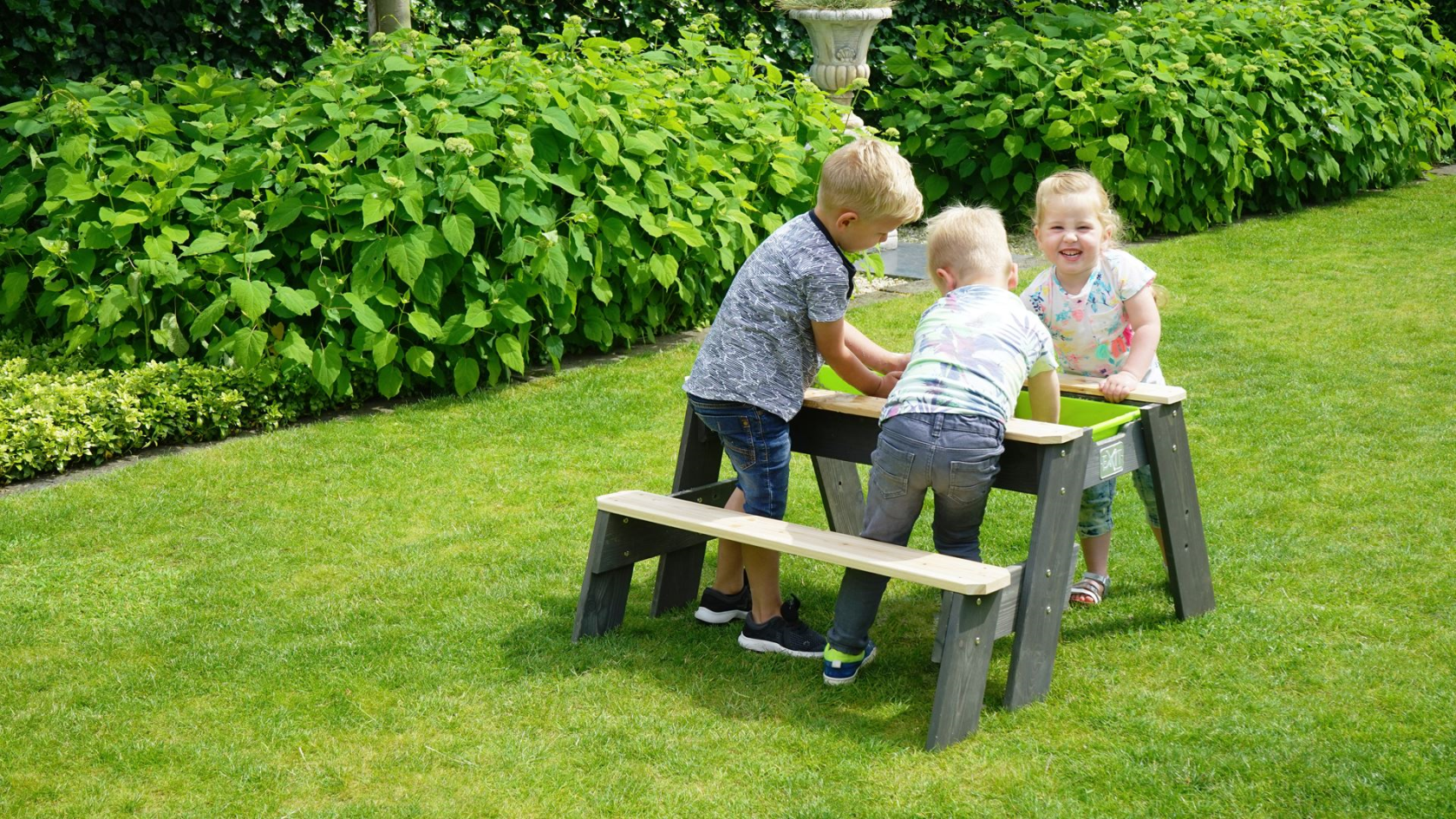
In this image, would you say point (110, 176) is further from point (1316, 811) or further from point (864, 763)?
point (1316, 811)

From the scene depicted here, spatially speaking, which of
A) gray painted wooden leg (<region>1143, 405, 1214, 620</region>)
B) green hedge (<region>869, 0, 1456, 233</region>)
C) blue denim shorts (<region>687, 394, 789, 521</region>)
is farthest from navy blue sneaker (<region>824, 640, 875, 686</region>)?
green hedge (<region>869, 0, 1456, 233</region>)

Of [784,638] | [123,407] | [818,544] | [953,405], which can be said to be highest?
[953,405]

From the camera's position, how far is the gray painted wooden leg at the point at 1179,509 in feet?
12.3

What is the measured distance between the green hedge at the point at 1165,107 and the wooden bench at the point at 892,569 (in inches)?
248

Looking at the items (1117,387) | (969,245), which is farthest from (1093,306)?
(969,245)

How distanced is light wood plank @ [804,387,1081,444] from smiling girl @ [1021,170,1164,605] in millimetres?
403

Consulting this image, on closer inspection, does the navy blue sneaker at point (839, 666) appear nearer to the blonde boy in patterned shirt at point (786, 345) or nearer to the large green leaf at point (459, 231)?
the blonde boy in patterned shirt at point (786, 345)

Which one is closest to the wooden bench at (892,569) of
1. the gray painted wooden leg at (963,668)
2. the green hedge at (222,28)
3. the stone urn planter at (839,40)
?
the gray painted wooden leg at (963,668)

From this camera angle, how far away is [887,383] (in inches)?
150

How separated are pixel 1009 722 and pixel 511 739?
3.95 ft

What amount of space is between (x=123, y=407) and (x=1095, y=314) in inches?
151

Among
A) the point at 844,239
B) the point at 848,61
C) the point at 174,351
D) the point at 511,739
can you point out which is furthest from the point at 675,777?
the point at 848,61

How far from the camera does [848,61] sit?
969 centimetres

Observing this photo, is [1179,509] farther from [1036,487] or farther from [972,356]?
[972,356]
